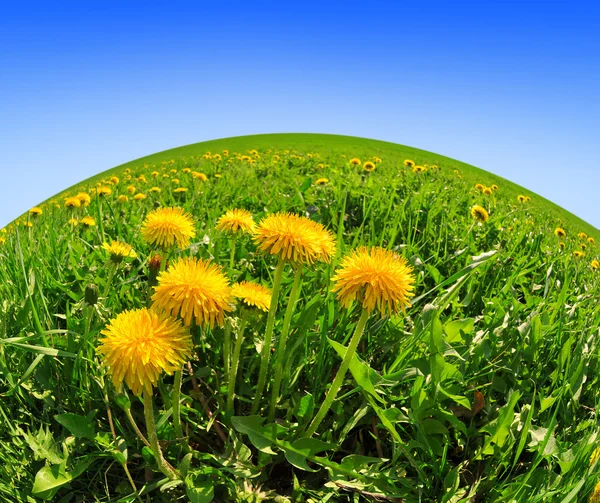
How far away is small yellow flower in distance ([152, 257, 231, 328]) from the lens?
3.90 ft

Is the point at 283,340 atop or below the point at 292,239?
below

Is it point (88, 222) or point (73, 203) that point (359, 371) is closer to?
point (88, 222)

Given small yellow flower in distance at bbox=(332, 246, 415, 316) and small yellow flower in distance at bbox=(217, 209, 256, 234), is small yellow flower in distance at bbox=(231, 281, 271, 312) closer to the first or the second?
small yellow flower in distance at bbox=(332, 246, 415, 316)

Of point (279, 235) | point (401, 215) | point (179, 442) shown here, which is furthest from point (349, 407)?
point (401, 215)

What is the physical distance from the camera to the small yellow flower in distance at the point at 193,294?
1.19 meters

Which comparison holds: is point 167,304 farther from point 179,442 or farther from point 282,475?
point 282,475

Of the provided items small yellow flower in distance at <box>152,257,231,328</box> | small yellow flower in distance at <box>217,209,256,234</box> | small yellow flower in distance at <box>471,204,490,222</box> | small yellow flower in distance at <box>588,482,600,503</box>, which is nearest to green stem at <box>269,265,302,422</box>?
small yellow flower in distance at <box>152,257,231,328</box>

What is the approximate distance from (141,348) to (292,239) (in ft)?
1.68

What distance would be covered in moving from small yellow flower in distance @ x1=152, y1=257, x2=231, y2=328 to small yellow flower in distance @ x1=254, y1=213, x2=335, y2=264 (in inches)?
8.4

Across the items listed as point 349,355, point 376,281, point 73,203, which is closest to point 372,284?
point 376,281

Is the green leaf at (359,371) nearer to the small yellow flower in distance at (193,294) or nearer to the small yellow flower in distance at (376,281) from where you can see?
the small yellow flower in distance at (376,281)

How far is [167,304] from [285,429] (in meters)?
Answer: 0.57

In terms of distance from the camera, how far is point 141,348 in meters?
1.09

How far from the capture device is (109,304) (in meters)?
2.03
